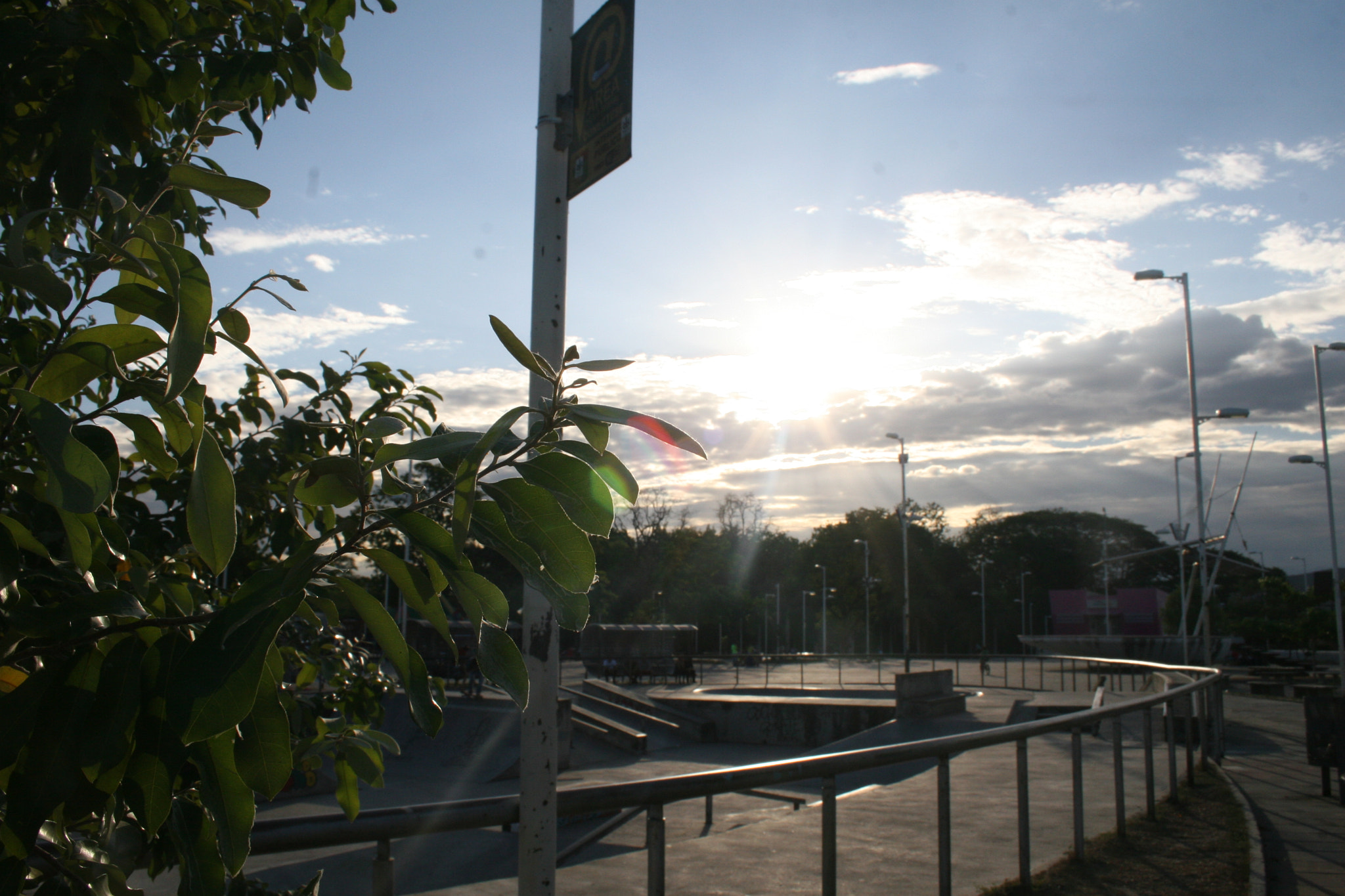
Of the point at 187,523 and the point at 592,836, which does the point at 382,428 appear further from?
the point at 592,836

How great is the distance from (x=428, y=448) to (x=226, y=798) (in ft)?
1.79

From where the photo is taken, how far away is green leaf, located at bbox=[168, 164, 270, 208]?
1153 mm

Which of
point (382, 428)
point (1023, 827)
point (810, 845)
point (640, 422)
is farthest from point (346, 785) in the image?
point (1023, 827)

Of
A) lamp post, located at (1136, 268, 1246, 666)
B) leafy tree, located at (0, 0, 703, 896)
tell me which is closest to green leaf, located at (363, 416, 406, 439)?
leafy tree, located at (0, 0, 703, 896)

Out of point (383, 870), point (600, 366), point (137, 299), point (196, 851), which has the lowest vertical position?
point (383, 870)

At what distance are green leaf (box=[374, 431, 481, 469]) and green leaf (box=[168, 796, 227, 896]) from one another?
68 cm

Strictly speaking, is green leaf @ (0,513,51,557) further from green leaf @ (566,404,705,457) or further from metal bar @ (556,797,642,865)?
metal bar @ (556,797,642,865)

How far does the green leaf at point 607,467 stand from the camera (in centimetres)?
103

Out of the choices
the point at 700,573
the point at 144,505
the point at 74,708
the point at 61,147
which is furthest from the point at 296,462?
the point at 700,573

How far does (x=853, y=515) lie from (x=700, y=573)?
25.2 m

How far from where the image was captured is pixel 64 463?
0.87m

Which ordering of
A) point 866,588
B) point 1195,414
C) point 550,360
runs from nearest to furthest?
point 550,360
point 1195,414
point 866,588

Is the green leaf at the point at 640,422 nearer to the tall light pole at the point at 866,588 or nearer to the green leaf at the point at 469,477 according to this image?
the green leaf at the point at 469,477

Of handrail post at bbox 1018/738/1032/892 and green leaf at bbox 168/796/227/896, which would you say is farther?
handrail post at bbox 1018/738/1032/892
